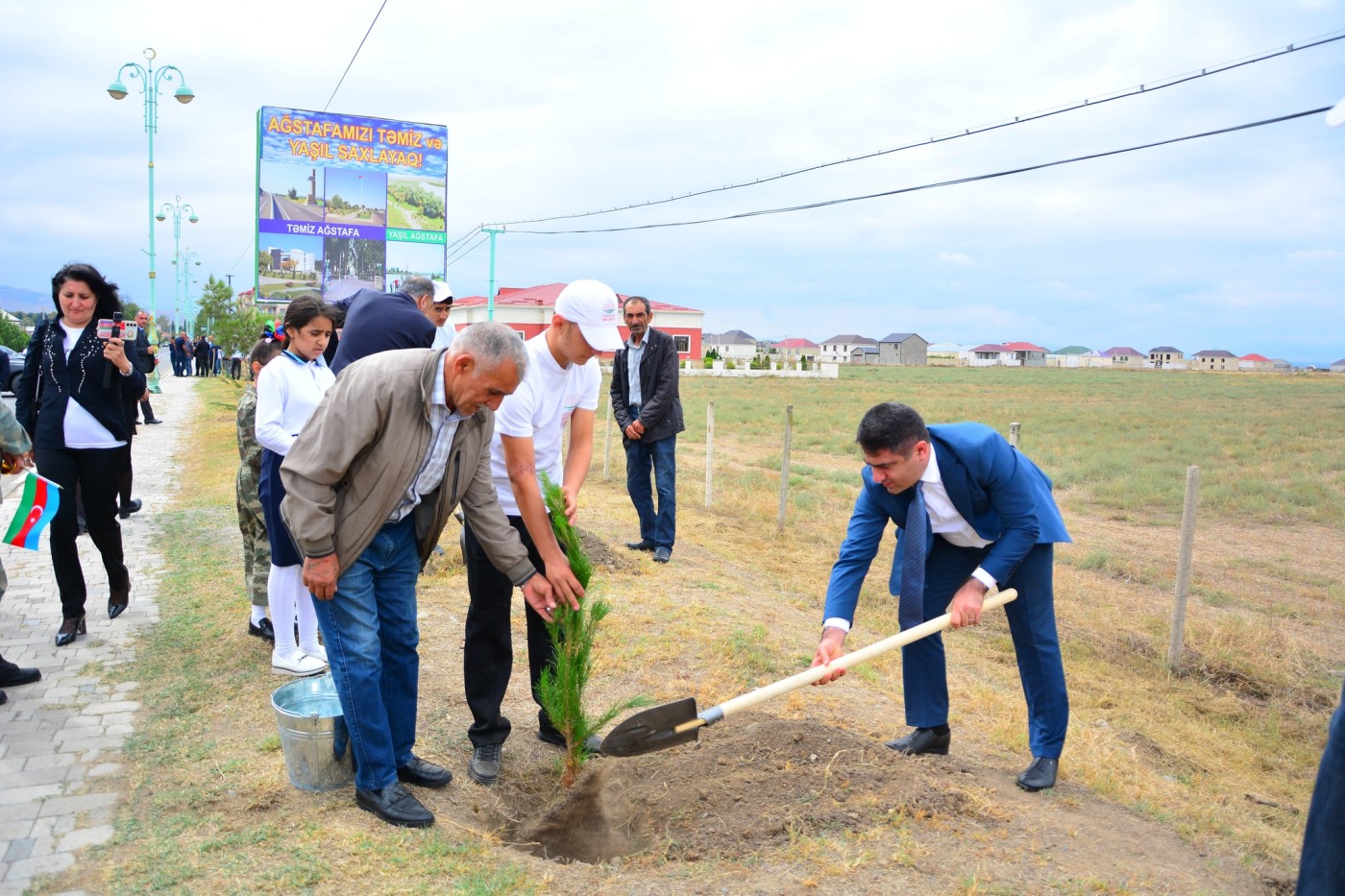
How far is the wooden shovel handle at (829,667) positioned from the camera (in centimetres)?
364

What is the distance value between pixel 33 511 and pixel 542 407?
122 inches

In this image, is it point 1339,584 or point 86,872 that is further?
point 1339,584

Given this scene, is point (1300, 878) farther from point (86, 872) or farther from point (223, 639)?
point (223, 639)

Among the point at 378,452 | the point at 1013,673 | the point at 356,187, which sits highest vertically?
the point at 356,187

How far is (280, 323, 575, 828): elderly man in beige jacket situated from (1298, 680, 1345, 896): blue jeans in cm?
249

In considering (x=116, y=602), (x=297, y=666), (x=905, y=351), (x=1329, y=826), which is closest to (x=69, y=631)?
(x=116, y=602)

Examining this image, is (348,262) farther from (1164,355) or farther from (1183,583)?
(1164,355)

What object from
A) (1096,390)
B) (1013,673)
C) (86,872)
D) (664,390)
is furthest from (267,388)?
(1096,390)

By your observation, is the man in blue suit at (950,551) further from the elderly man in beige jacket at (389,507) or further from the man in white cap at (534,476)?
the elderly man in beige jacket at (389,507)

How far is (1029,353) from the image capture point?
15688 centimetres

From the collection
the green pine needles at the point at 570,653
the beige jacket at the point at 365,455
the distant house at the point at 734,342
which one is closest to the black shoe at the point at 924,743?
the green pine needles at the point at 570,653

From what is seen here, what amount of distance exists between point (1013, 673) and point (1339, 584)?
5365mm

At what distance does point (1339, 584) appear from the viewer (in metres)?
9.84

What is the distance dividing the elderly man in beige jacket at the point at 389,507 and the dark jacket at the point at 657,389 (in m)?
4.86
